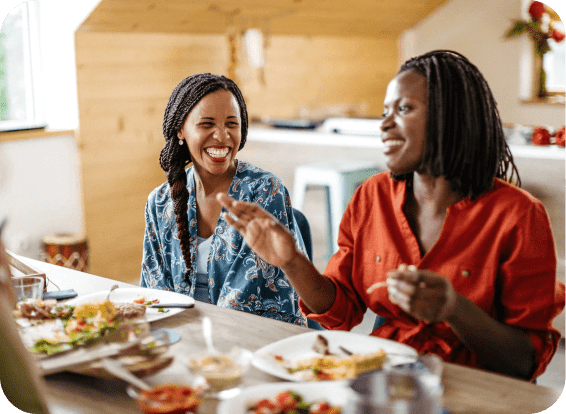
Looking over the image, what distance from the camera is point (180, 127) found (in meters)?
1.64

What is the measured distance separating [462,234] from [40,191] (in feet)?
8.07

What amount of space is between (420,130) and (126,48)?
265 cm

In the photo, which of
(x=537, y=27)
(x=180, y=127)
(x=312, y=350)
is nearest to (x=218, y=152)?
(x=180, y=127)

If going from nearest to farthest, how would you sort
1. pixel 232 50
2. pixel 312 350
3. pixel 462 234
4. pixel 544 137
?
pixel 312 350, pixel 462 234, pixel 544 137, pixel 232 50

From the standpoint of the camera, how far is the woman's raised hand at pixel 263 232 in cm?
114

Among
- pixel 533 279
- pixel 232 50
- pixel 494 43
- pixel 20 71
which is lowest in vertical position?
pixel 533 279

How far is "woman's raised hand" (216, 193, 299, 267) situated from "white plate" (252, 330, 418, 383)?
0.15 meters

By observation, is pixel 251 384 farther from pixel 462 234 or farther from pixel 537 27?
pixel 537 27

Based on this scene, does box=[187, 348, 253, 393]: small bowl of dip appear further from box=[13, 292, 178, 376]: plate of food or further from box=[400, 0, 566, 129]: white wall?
box=[400, 0, 566, 129]: white wall

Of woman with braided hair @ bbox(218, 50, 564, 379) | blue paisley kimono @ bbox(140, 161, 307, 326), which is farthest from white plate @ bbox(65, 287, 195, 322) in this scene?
woman with braided hair @ bbox(218, 50, 564, 379)

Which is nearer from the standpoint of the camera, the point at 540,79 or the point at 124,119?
the point at 124,119

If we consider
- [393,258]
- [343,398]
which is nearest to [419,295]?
[343,398]

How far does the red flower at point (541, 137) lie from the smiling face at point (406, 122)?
173cm

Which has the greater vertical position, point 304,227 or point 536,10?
point 536,10
